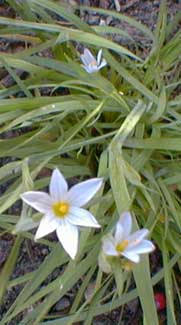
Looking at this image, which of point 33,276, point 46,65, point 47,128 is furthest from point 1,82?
point 33,276

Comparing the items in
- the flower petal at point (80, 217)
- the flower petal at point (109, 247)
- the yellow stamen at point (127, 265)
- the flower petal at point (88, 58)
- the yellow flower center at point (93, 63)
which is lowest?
the yellow stamen at point (127, 265)

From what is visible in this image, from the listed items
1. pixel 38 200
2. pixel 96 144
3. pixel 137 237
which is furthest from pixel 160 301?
pixel 38 200

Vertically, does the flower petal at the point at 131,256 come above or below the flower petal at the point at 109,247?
below

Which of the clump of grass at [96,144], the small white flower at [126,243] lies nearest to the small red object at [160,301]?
the clump of grass at [96,144]

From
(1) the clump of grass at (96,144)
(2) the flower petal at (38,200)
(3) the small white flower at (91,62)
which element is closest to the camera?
(2) the flower petal at (38,200)

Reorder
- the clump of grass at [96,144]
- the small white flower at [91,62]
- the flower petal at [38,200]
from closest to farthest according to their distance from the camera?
the flower petal at [38,200]
the clump of grass at [96,144]
the small white flower at [91,62]

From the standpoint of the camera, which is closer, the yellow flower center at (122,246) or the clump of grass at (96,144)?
the yellow flower center at (122,246)

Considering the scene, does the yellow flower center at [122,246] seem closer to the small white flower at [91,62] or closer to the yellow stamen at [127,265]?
the yellow stamen at [127,265]
